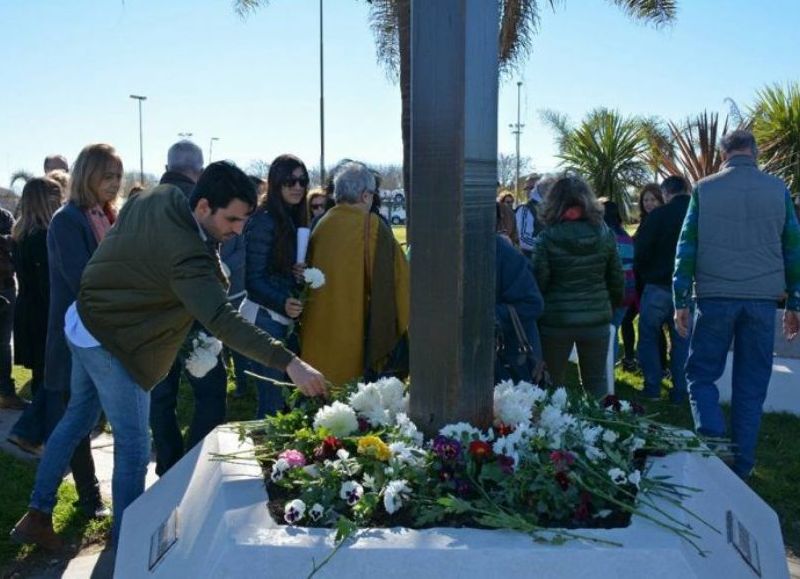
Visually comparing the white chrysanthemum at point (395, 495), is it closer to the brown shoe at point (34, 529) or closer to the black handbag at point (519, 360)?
the black handbag at point (519, 360)

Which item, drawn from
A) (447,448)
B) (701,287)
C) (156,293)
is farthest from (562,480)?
(701,287)

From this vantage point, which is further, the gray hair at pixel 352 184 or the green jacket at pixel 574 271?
the green jacket at pixel 574 271

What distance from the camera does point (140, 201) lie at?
3.37m

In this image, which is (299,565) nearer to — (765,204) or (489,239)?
(489,239)

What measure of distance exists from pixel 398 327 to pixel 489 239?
5.09 feet

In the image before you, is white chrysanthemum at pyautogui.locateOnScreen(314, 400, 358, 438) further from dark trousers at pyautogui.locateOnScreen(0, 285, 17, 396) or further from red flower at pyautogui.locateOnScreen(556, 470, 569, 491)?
dark trousers at pyautogui.locateOnScreen(0, 285, 17, 396)

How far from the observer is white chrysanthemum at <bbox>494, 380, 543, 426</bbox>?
126 inches

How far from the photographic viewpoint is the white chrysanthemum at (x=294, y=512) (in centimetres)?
254

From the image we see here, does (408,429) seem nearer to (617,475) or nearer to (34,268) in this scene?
(617,475)

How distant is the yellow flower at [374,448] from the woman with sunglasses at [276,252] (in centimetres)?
179

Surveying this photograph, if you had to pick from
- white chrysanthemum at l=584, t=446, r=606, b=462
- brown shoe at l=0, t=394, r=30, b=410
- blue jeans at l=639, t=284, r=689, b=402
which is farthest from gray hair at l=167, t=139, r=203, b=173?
blue jeans at l=639, t=284, r=689, b=402

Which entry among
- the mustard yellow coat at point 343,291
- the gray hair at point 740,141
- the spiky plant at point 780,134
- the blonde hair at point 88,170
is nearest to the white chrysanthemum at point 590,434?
the mustard yellow coat at point 343,291

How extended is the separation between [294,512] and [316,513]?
0.25ft

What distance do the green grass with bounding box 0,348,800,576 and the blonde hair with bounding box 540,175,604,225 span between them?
1.28 meters
